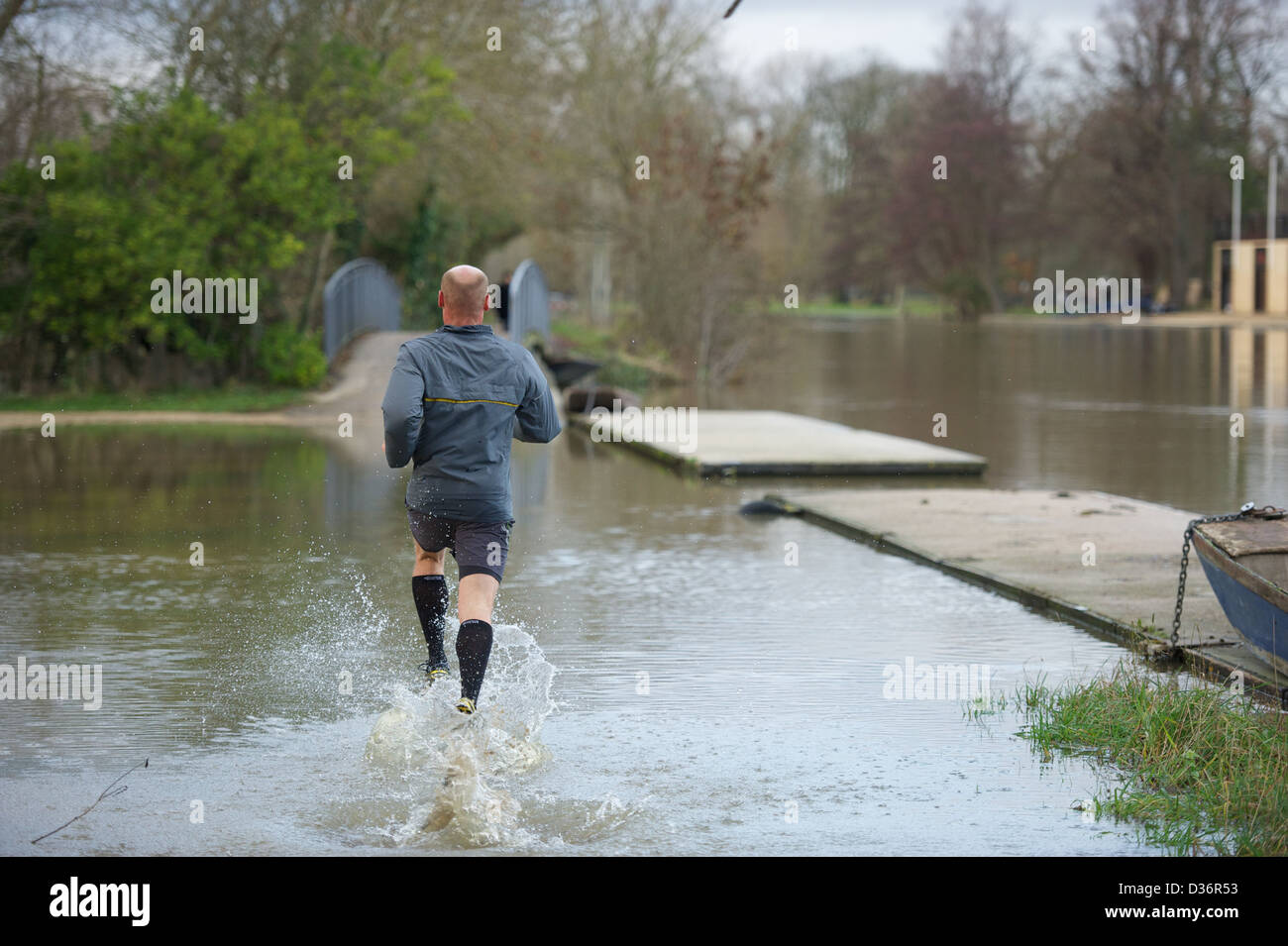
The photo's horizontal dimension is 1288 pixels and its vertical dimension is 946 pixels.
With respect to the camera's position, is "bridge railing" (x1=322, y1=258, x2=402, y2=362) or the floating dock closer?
the floating dock

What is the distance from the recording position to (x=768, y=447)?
18469 mm

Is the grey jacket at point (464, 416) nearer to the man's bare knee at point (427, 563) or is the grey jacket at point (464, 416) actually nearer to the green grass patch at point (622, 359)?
the man's bare knee at point (427, 563)

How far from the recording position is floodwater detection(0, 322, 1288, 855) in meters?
5.76

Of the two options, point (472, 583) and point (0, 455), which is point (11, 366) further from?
point (472, 583)

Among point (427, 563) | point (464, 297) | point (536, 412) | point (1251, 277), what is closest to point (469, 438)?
point (536, 412)

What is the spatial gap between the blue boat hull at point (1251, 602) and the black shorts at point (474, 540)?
3082 millimetres

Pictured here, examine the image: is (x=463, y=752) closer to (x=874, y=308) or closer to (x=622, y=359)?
(x=622, y=359)

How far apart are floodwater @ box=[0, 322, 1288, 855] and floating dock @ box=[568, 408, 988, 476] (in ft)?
2.44

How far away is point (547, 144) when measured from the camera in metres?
41.0

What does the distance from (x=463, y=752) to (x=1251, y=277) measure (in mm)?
69695

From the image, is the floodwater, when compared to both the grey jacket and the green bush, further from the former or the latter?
the green bush

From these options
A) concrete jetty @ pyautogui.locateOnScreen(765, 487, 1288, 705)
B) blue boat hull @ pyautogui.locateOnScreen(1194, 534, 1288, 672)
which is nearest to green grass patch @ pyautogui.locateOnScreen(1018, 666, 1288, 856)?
blue boat hull @ pyautogui.locateOnScreen(1194, 534, 1288, 672)

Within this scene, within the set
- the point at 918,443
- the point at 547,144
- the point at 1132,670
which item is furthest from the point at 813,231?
the point at 1132,670

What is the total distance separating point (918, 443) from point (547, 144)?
24.0 metres
